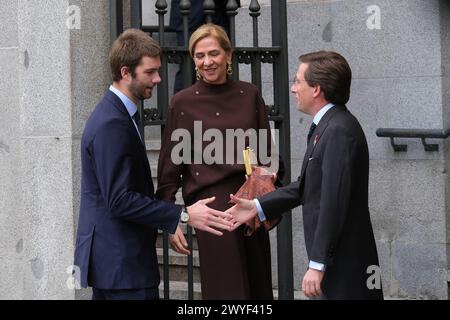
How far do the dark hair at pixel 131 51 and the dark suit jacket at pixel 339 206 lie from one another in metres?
0.93

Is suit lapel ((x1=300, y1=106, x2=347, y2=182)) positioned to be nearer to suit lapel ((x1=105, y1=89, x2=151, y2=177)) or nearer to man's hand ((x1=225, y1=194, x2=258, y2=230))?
man's hand ((x1=225, y1=194, x2=258, y2=230))

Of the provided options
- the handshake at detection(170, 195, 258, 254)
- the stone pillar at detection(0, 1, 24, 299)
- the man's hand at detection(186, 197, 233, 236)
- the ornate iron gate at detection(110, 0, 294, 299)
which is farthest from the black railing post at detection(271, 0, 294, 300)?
the stone pillar at detection(0, 1, 24, 299)

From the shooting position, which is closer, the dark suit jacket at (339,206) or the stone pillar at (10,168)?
the dark suit jacket at (339,206)

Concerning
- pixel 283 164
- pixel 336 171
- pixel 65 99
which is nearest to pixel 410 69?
pixel 283 164

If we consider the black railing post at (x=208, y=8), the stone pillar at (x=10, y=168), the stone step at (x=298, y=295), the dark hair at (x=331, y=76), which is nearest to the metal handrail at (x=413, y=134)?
the stone step at (x=298, y=295)

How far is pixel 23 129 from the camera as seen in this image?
6793 millimetres

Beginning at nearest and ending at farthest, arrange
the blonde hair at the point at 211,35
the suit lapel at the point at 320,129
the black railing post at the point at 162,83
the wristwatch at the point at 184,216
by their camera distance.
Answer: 1. the suit lapel at the point at 320,129
2. the wristwatch at the point at 184,216
3. the blonde hair at the point at 211,35
4. the black railing post at the point at 162,83

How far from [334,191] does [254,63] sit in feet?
5.81

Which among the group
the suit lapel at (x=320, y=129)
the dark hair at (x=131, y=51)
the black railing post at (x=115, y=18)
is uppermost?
the black railing post at (x=115, y=18)

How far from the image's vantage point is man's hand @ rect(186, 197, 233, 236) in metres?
5.61

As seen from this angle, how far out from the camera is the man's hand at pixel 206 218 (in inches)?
221

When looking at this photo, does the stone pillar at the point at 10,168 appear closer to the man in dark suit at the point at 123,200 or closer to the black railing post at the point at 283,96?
the black railing post at the point at 283,96

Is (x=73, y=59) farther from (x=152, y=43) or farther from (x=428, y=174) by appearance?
(x=428, y=174)

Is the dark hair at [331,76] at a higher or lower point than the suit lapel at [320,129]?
higher
